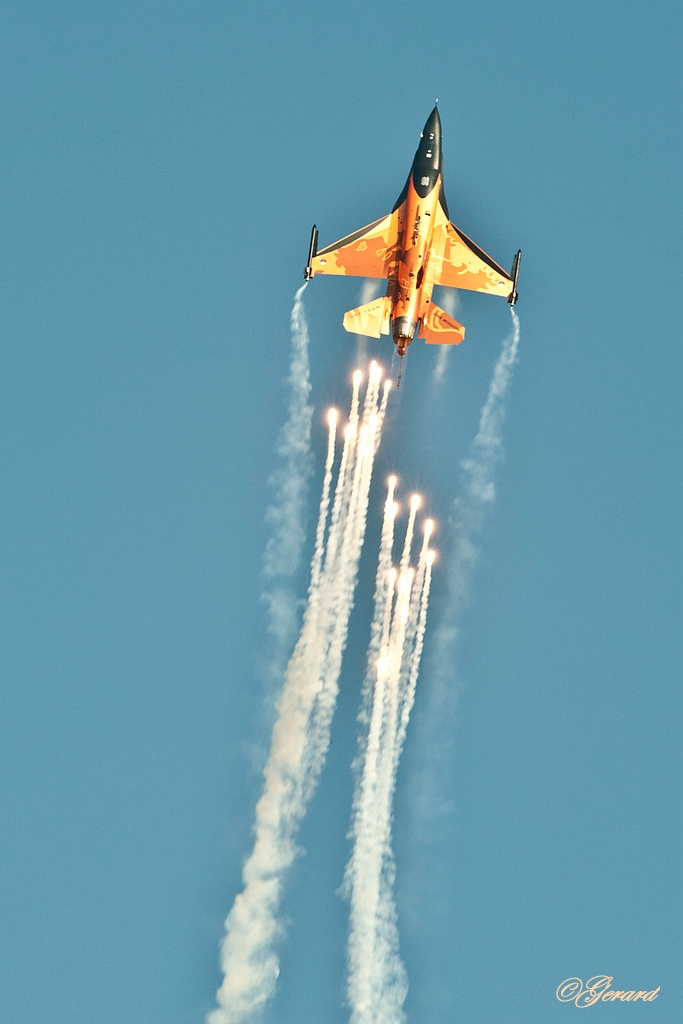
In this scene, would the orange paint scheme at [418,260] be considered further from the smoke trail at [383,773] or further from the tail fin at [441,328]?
the smoke trail at [383,773]

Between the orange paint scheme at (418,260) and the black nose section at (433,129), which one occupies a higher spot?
the black nose section at (433,129)

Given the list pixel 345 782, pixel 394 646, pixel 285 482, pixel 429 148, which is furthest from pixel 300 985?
pixel 429 148

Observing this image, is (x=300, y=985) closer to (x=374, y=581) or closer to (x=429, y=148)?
(x=374, y=581)

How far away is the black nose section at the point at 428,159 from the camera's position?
1535 inches

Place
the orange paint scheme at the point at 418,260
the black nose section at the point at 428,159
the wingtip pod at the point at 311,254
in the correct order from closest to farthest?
the orange paint scheme at the point at 418,260
the black nose section at the point at 428,159
the wingtip pod at the point at 311,254

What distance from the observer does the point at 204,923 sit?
3841 centimetres

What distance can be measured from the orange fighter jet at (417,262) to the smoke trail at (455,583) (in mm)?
2236

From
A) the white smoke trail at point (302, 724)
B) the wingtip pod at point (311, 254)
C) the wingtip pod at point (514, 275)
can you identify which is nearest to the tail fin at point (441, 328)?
the wingtip pod at point (514, 275)

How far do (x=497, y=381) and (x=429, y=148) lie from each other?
6.60m

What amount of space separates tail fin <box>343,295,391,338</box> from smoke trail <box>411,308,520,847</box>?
4.14 meters

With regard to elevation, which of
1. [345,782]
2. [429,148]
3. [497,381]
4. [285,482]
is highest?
[429,148]

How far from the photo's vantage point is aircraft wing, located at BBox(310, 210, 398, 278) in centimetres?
4009

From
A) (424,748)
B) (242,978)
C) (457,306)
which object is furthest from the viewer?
(457,306)

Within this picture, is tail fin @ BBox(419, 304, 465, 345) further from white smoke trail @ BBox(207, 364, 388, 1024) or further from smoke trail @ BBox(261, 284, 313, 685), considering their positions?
smoke trail @ BBox(261, 284, 313, 685)
